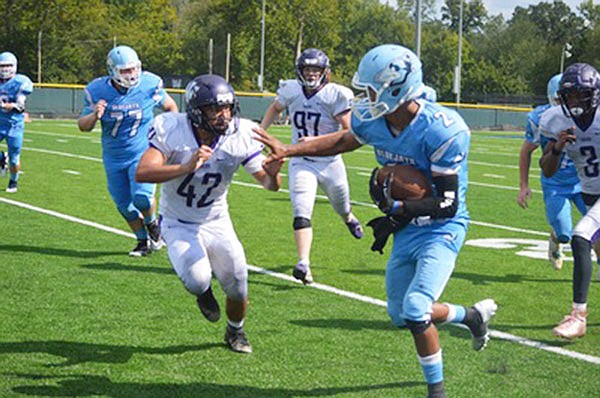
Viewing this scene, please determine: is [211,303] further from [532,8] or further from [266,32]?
[532,8]

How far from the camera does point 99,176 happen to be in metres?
16.9

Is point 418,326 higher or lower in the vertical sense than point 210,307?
higher

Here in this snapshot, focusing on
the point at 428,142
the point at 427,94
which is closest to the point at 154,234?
the point at 427,94

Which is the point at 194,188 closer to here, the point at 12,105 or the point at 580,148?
the point at 580,148

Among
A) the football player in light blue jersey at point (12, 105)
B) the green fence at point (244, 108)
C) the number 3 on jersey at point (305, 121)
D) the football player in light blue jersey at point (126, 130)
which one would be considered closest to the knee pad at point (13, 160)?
the football player in light blue jersey at point (12, 105)

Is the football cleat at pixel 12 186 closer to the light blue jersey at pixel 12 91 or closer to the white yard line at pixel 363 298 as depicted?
the light blue jersey at pixel 12 91

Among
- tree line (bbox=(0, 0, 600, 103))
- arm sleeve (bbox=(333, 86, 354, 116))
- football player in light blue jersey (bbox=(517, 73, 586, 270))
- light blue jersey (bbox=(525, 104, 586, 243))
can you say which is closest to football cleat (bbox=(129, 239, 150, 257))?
arm sleeve (bbox=(333, 86, 354, 116))

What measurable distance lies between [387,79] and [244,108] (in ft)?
136

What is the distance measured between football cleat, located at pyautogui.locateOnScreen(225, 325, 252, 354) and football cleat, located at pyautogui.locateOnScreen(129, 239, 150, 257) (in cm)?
340

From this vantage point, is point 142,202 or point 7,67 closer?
Result: point 142,202

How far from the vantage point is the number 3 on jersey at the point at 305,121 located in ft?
28.0

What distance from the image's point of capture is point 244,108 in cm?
4581

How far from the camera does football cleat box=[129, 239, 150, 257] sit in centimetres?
911

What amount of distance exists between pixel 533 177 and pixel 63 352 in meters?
15.2
